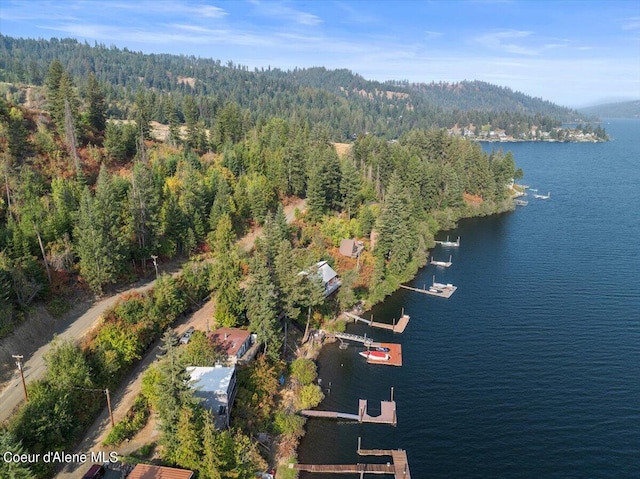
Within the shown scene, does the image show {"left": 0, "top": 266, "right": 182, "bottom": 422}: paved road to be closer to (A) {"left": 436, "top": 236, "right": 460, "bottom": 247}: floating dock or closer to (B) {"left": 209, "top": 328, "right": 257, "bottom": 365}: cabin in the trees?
(B) {"left": 209, "top": 328, "right": 257, "bottom": 365}: cabin in the trees

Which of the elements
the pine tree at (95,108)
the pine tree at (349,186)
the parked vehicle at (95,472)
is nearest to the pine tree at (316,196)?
the pine tree at (349,186)

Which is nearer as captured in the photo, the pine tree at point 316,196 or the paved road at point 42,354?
the paved road at point 42,354

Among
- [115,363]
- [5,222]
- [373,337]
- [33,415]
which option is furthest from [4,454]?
[373,337]

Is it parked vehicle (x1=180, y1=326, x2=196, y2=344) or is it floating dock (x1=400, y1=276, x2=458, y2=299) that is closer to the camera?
parked vehicle (x1=180, y1=326, x2=196, y2=344)

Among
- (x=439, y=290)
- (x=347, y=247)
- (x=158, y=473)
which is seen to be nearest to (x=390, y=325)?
(x=439, y=290)

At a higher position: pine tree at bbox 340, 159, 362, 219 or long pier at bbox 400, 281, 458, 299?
pine tree at bbox 340, 159, 362, 219

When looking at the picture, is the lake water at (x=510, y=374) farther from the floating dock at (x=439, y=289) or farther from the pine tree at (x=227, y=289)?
the pine tree at (x=227, y=289)

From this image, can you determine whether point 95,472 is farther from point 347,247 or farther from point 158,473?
point 347,247

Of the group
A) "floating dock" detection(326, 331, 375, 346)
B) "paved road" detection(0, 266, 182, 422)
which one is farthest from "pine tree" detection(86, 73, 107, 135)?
"floating dock" detection(326, 331, 375, 346)
